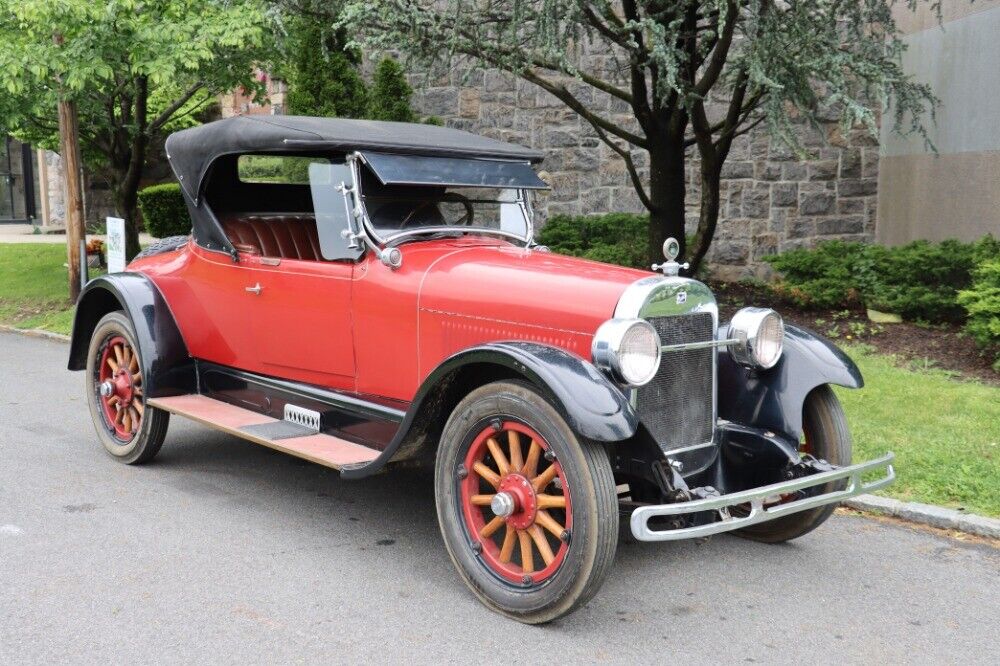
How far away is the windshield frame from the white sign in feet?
18.9

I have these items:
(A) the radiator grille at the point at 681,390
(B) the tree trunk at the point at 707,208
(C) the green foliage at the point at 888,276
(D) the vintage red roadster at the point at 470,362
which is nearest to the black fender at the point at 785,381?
(D) the vintage red roadster at the point at 470,362

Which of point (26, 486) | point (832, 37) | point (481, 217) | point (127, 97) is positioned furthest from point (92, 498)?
point (127, 97)

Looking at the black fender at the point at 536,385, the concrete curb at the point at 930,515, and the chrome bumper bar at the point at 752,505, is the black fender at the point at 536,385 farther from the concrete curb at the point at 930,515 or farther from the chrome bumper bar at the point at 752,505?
the concrete curb at the point at 930,515

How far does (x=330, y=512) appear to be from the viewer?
5125mm

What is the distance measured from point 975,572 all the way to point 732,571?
42.3 inches

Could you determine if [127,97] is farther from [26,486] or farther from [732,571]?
[732,571]

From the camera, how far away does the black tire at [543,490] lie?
3.57m

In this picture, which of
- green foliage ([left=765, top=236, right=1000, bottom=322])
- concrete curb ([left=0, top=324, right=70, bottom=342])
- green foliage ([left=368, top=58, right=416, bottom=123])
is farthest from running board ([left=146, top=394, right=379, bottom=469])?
green foliage ([left=368, top=58, right=416, bottom=123])

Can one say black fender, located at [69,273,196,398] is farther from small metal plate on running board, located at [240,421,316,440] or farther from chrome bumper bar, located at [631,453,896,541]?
chrome bumper bar, located at [631,453,896,541]

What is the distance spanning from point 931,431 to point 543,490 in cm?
352

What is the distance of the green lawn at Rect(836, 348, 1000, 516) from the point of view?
521 centimetres

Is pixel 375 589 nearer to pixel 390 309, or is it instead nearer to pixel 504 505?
pixel 504 505

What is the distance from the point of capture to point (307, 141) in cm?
483

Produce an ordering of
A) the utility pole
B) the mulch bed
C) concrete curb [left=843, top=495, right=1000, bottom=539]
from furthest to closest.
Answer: the utility pole, the mulch bed, concrete curb [left=843, top=495, right=1000, bottom=539]
